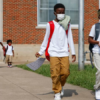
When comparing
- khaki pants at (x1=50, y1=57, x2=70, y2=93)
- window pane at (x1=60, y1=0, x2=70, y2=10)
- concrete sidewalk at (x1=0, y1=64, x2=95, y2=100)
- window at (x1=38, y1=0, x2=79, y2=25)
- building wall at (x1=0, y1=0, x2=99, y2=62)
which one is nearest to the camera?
khaki pants at (x1=50, y1=57, x2=70, y2=93)

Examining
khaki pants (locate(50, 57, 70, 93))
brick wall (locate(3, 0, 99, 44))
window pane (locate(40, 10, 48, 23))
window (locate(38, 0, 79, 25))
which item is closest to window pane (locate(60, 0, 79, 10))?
window (locate(38, 0, 79, 25))

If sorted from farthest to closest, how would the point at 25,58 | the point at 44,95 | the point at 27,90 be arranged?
the point at 25,58
the point at 27,90
the point at 44,95

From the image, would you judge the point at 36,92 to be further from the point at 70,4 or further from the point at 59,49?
the point at 70,4

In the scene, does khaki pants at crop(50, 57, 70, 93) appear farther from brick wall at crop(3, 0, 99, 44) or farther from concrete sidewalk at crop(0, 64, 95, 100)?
brick wall at crop(3, 0, 99, 44)

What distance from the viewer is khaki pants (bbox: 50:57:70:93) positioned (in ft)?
21.9

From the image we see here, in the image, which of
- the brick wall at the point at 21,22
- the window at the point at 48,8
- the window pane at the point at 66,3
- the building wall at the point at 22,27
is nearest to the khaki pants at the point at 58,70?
the building wall at the point at 22,27

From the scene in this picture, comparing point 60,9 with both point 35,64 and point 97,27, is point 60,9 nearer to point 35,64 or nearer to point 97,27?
point 97,27

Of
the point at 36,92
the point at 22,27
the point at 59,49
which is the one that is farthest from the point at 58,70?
the point at 22,27

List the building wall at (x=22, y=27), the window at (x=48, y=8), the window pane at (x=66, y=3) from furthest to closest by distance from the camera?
the window pane at (x=66, y=3)
the window at (x=48, y=8)
the building wall at (x=22, y=27)

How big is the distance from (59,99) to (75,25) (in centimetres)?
1406

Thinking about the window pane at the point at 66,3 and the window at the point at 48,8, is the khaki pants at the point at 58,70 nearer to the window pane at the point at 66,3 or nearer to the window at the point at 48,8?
the window at the point at 48,8

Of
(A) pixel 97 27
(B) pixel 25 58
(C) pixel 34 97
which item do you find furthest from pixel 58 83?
→ (B) pixel 25 58

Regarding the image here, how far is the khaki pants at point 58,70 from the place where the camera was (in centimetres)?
666

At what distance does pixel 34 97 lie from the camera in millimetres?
7059
